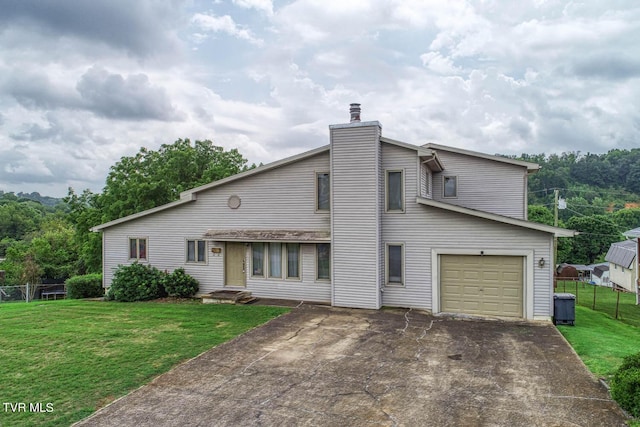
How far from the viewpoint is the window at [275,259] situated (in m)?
14.5

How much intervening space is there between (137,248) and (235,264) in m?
4.41

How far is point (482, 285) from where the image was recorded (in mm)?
12078

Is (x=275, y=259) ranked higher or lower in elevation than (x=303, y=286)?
higher

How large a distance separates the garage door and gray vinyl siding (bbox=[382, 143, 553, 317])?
0.40m

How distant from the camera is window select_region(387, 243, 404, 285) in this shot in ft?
42.3

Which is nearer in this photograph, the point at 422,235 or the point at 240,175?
the point at 422,235

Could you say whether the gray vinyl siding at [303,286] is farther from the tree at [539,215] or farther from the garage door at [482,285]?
the tree at [539,215]

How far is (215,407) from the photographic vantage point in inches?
245

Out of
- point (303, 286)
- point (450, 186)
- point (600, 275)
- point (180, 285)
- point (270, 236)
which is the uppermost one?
point (450, 186)

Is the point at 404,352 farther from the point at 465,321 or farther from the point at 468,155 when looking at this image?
the point at 468,155

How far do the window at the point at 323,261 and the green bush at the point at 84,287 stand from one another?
12288 mm

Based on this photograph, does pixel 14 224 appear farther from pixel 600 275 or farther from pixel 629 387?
pixel 629 387

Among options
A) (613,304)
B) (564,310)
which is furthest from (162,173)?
(613,304)

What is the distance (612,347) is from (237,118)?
2146cm
